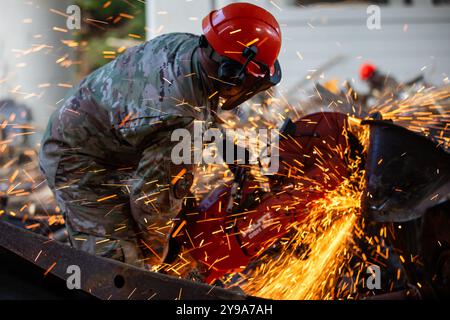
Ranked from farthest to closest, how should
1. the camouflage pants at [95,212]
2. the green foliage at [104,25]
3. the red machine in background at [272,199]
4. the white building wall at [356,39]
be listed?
the green foliage at [104,25] → the white building wall at [356,39] → the camouflage pants at [95,212] → the red machine in background at [272,199]

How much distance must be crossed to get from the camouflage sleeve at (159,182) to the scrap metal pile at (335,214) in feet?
1.11

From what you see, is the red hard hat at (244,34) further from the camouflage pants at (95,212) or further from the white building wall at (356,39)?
the white building wall at (356,39)

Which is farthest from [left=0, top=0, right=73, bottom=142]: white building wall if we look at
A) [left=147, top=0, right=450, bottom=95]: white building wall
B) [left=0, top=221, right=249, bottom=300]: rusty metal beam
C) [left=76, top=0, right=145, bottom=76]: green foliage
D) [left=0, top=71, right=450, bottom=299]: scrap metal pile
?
[left=0, top=221, right=249, bottom=300]: rusty metal beam

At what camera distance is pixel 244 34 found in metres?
3.81

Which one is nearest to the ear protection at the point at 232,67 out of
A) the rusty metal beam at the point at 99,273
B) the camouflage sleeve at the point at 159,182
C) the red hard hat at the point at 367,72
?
Result: the camouflage sleeve at the point at 159,182

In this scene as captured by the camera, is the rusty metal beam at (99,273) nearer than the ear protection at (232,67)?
Yes

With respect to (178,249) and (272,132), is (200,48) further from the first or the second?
(178,249)

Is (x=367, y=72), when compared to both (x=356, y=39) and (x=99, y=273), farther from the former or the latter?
(x=99, y=273)

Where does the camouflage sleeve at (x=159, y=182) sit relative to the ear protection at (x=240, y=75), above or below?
below

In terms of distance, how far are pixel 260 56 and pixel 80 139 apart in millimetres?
1147

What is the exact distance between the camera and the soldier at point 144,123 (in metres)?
3.77

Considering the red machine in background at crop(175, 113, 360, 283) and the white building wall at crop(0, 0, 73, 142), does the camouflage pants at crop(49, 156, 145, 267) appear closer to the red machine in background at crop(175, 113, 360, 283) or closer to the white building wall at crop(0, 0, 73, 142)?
the red machine in background at crop(175, 113, 360, 283)

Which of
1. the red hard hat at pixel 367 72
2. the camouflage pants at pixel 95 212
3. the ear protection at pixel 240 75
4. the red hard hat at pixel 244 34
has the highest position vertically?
the red hard hat at pixel 244 34
